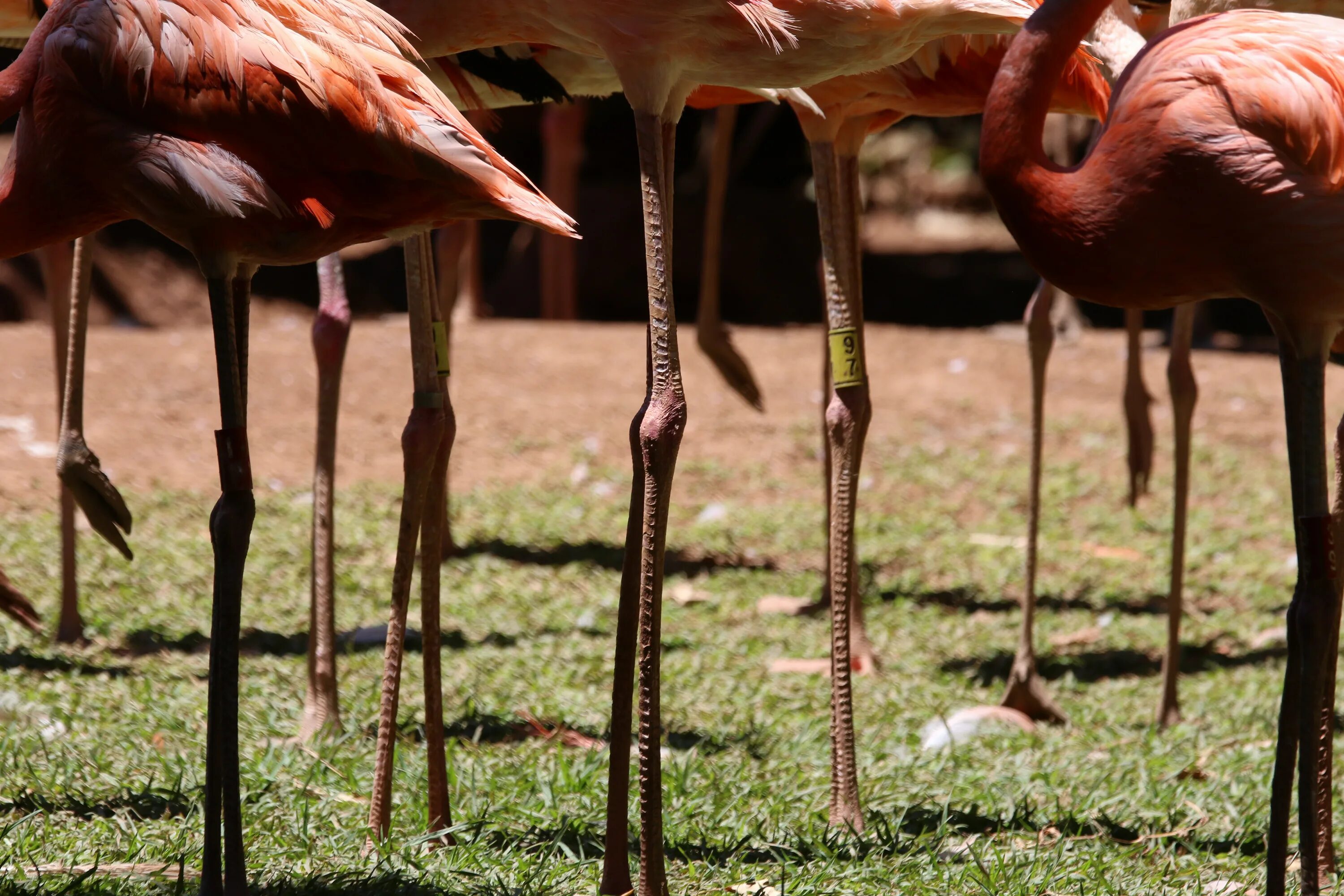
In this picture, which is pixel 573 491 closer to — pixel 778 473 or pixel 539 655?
pixel 778 473

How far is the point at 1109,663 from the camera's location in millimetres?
4238

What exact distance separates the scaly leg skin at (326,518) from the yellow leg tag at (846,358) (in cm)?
113

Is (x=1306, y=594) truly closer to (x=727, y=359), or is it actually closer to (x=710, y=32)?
(x=710, y=32)

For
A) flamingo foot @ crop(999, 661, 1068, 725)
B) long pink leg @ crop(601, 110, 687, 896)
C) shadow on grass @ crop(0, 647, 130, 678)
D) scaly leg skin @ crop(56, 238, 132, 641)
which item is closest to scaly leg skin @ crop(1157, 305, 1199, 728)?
flamingo foot @ crop(999, 661, 1068, 725)

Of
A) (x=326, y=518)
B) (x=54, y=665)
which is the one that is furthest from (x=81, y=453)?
(x=54, y=665)

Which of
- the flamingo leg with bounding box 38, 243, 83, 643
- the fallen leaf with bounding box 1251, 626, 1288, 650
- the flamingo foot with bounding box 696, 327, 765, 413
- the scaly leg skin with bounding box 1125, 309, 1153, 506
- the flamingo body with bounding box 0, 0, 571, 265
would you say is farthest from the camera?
the flamingo foot with bounding box 696, 327, 765, 413

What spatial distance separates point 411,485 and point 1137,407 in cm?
291

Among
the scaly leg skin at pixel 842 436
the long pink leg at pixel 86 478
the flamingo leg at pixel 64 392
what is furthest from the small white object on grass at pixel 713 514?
the scaly leg skin at pixel 842 436

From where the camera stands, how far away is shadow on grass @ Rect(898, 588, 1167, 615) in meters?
4.78

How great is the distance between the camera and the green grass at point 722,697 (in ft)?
8.02

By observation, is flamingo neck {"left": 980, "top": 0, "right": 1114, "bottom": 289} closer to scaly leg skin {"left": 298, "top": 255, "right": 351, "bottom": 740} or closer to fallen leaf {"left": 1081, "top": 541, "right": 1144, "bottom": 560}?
scaly leg skin {"left": 298, "top": 255, "right": 351, "bottom": 740}

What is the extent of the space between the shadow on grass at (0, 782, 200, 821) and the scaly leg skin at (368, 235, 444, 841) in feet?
1.28

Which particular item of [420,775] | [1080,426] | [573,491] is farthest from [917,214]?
[420,775]

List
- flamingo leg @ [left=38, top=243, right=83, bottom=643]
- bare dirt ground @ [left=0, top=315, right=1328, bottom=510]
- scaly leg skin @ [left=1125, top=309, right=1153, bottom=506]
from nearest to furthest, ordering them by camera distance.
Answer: flamingo leg @ [left=38, top=243, right=83, bottom=643] → scaly leg skin @ [left=1125, top=309, right=1153, bottom=506] → bare dirt ground @ [left=0, top=315, right=1328, bottom=510]
